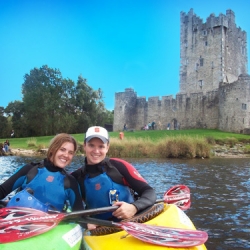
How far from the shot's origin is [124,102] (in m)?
38.5

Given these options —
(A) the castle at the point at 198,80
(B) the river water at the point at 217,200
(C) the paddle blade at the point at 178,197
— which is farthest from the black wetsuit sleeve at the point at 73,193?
(A) the castle at the point at 198,80

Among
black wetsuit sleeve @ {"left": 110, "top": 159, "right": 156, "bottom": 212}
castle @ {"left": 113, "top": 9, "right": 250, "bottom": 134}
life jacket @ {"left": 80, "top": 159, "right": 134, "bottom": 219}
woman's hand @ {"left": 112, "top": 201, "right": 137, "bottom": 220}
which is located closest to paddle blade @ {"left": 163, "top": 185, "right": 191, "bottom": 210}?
black wetsuit sleeve @ {"left": 110, "top": 159, "right": 156, "bottom": 212}

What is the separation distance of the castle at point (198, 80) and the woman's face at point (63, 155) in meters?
28.6

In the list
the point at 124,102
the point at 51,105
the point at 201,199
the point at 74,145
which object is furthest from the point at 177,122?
the point at 74,145

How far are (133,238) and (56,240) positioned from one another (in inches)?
27.4

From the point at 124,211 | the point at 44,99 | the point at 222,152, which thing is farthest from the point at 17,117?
the point at 124,211

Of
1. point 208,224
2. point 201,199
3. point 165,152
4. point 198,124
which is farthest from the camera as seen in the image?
point 198,124

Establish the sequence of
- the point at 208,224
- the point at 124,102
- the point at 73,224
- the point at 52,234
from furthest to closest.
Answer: the point at 124,102
the point at 208,224
the point at 73,224
the point at 52,234

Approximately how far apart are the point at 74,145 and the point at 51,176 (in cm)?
48

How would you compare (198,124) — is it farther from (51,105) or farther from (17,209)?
(17,209)

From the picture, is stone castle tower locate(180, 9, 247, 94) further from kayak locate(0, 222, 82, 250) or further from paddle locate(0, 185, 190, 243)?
paddle locate(0, 185, 190, 243)

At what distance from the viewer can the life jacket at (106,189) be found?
3.67 m

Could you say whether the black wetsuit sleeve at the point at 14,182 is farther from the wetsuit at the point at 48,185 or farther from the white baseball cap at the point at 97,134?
the white baseball cap at the point at 97,134

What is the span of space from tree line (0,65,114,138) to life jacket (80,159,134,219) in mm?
34880
